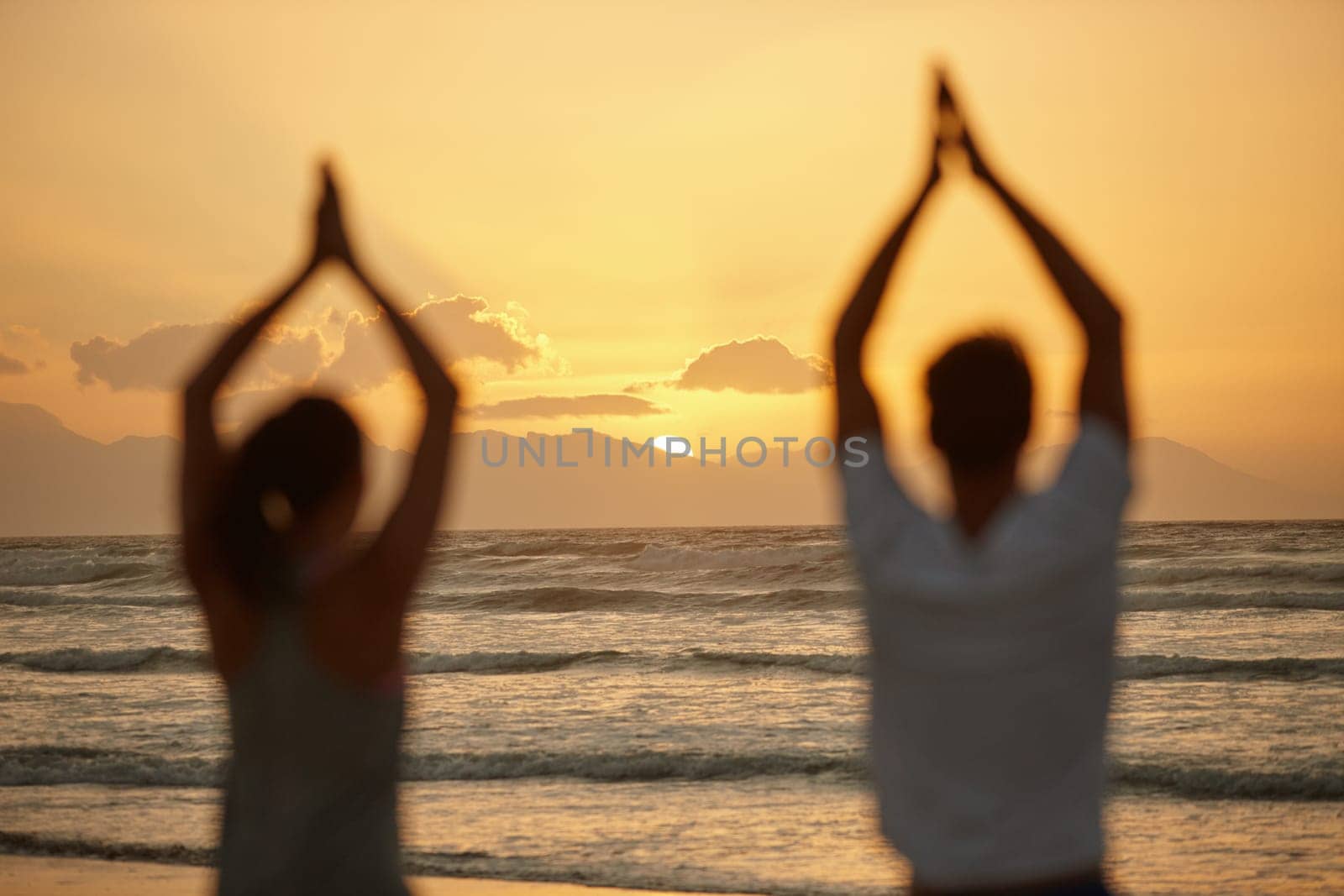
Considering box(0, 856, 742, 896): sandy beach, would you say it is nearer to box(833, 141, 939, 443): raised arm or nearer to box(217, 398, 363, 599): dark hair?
box(217, 398, 363, 599): dark hair

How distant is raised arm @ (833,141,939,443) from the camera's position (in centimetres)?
A: 187

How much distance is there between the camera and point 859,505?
1765 millimetres

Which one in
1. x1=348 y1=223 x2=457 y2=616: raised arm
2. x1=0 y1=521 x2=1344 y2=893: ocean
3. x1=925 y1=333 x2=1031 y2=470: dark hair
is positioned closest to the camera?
x1=925 y1=333 x2=1031 y2=470: dark hair

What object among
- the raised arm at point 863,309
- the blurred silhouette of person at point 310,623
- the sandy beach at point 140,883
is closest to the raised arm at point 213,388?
the blurred silhouette of person at point 310,623

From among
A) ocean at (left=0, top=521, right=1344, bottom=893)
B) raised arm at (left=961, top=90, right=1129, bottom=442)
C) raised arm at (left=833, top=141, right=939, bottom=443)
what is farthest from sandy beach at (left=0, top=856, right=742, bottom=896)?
raised arm at (left=961, top=90, right=1129, bottom=442)

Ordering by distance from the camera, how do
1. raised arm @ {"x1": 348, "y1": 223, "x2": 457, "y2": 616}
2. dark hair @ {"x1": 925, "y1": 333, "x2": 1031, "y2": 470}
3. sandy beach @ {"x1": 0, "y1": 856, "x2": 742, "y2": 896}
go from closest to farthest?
dark hair @ {"x1": 925, "y1": 333, "x2": 1031, "y2": 470}
raised arm @ {"x1": 348, "y1": 223, "x2": 457, "y2": 616}
sandy beach @ {"x1": 0, "y1": 856, "x2": 742, "y2": 896}

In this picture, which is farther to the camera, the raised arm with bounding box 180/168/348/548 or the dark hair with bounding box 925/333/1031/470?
the raised arm with bounding box 180/168/348/548

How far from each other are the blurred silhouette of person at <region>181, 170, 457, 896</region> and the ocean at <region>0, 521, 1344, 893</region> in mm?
953

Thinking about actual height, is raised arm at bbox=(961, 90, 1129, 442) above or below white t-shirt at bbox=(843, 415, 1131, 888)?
above

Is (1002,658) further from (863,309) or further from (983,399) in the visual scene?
(863,309)

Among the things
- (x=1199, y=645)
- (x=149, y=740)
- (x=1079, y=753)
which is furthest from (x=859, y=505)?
(x=1199, y=645)

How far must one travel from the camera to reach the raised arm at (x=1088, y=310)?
180cm

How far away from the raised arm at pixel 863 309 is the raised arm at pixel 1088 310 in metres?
0.10

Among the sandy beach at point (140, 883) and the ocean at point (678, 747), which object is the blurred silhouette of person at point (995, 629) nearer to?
the ocean at point (678, 747)
